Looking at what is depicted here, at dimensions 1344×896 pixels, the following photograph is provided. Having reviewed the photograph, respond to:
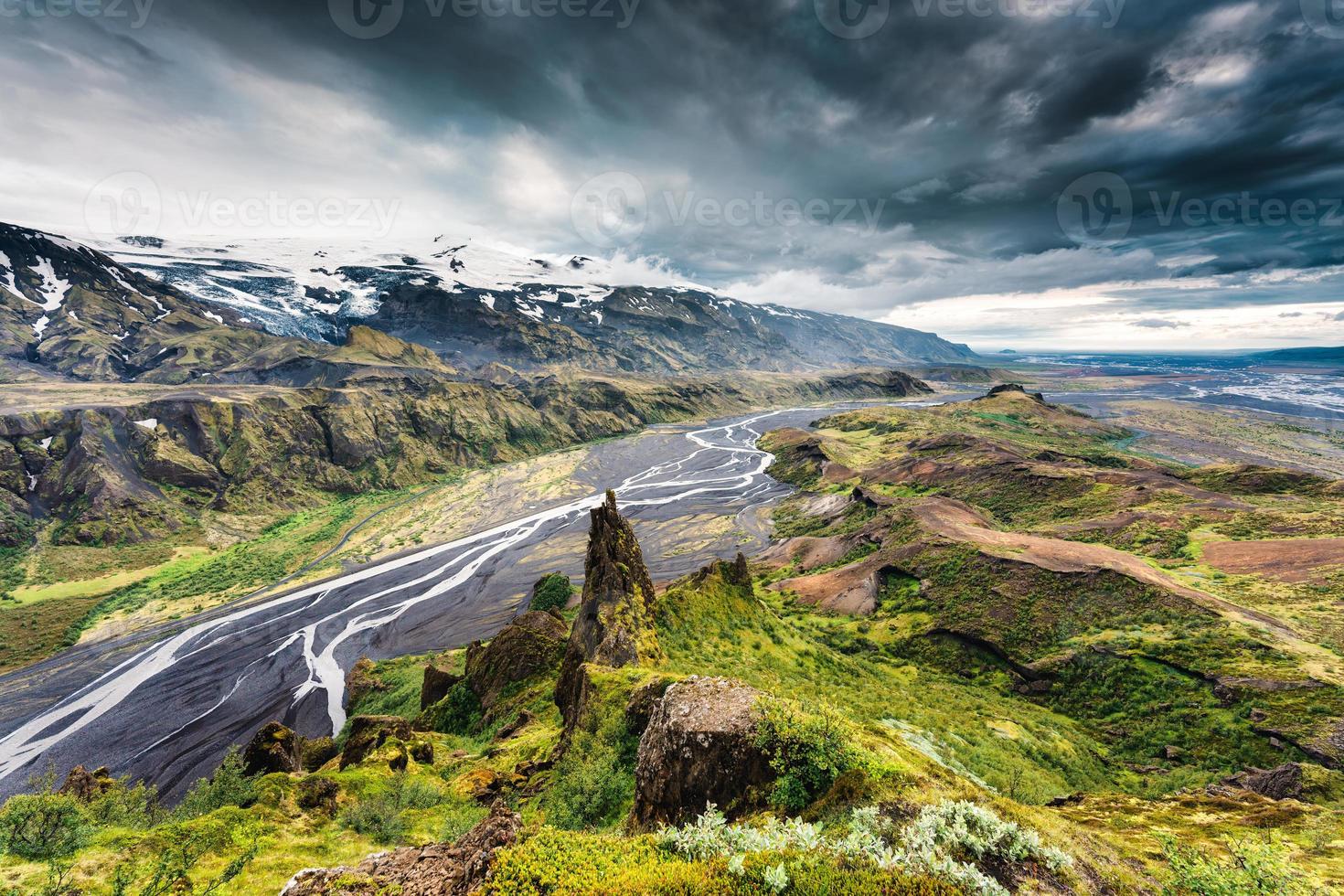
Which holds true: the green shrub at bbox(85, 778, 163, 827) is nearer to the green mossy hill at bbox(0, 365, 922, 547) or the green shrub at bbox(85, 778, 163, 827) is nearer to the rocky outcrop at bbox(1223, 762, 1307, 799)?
the rocky outcrop at bbox(1223, 762, 1307, 799)

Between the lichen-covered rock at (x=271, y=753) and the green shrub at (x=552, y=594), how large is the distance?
3527 cm

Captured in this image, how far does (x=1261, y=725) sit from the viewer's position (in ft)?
76.1

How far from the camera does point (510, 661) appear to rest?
3070 cm

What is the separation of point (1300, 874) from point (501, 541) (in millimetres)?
94941

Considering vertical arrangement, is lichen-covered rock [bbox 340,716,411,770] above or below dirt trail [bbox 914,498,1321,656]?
above

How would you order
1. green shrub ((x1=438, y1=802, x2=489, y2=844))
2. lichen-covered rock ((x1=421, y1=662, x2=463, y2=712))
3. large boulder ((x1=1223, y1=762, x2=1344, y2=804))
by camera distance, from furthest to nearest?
lichen-covered rock ((x1=421, y1=662, x2=463, y2=712))
large boulder ((x1=1223, y1=762, x2=1344, y2=804))
green shrub ((x1=438, y1=802, x2=489, y2=844))

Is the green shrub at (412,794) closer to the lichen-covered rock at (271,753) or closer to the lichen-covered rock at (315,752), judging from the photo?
the lichen-covered rock at (271,753)

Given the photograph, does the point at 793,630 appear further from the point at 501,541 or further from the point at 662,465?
the point at 662,465

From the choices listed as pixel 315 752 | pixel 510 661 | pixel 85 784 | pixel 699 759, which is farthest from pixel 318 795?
pixel 510 661

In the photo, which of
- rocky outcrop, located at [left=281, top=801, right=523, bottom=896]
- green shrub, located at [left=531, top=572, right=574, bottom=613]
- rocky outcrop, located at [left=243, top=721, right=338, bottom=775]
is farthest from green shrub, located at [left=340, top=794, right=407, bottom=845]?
green shrub, located at [left=531, top=572, right=574, bottom=613]

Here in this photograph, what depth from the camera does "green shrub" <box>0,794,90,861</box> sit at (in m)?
10.2

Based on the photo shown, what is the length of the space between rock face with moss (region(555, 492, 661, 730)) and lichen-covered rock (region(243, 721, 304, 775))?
41.2ft

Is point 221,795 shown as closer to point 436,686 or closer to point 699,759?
point 699,759

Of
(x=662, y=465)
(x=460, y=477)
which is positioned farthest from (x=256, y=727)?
(x=662, y=465)
